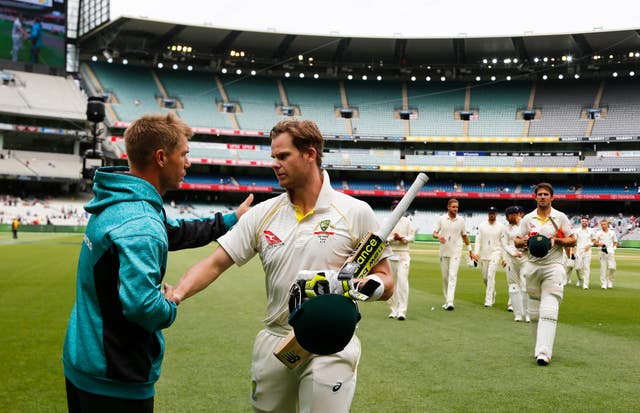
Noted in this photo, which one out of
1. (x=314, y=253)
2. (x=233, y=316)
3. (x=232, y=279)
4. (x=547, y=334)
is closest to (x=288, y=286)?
(x=314, y=253)

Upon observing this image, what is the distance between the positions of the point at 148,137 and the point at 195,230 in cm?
105

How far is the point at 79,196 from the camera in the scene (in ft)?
196

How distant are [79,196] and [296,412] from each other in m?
61.5

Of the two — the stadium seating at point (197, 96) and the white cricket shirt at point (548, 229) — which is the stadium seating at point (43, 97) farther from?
the white cricket shirt at point (548, 229)

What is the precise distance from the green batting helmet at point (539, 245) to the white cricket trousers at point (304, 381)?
5.13 metres

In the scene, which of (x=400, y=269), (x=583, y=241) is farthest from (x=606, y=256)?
(x=400, y=269)

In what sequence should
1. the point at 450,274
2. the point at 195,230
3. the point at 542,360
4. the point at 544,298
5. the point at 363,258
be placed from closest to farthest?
1. the point at 363,258
2. the point at 195,230
3. the point at 542,360
4. the point at 544,298
5. the point at 450,274

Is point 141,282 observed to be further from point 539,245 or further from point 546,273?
point 546,273

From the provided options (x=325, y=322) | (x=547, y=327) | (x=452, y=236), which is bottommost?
(x=452, y=236)

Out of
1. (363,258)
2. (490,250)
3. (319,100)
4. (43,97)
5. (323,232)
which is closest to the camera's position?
(363,258)

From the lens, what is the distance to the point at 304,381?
3256 mm

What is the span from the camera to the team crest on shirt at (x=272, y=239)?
3.47 m

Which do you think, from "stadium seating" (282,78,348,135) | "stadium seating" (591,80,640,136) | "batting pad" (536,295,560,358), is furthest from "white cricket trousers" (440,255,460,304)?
"stadium seating" (591,80,640,136)

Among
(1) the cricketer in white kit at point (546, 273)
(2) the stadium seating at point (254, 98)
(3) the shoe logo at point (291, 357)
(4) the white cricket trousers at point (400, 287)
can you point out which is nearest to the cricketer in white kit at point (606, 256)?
(4) the white cricket trousers at point (400, 287)
